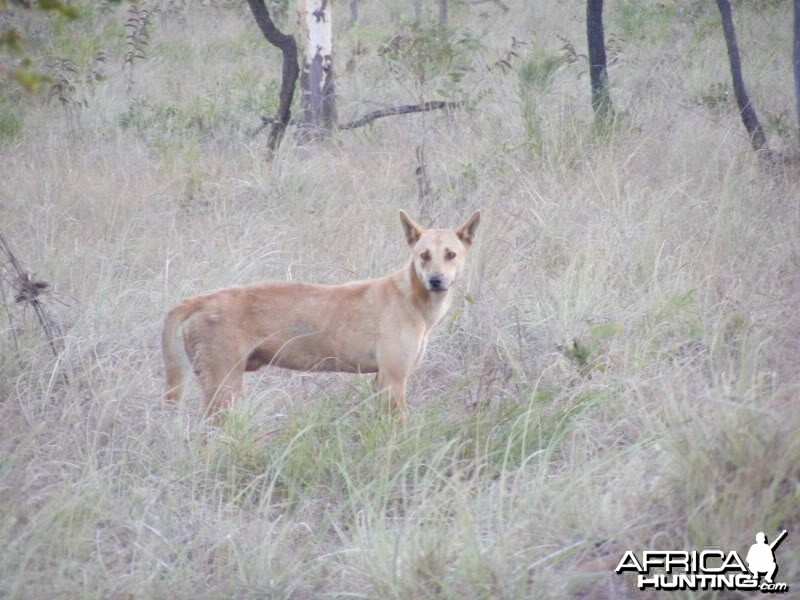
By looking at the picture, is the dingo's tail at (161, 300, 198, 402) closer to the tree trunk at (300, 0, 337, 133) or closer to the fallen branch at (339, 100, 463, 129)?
the fallen branch at (339, 100, 463, 129)

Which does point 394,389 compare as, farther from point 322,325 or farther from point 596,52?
point 596,52

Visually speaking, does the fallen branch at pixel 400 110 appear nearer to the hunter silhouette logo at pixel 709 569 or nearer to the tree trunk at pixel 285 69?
the tree trunk at pixel 285 69

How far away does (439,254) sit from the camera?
5.11 meters

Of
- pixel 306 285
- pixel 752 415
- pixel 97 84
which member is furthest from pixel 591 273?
pixel 97 84

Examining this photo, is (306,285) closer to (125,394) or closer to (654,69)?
(125,394)

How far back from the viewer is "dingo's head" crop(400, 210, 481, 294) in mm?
5023

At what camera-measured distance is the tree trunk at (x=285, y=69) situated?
30.6 feet

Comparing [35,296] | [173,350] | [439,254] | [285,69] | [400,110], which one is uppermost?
[285,69]

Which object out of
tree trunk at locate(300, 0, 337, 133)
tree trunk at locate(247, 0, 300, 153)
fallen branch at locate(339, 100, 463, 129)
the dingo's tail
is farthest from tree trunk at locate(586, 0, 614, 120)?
the dingo's tail

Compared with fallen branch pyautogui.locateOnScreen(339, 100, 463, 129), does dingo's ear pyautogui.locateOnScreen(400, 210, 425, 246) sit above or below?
below

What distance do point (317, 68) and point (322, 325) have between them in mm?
5724

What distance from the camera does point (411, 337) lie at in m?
5.07

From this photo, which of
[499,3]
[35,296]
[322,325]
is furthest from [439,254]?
[499,3]

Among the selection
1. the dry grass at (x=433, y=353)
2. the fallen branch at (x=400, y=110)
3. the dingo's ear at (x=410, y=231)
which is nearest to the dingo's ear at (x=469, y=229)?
the dingo's ear at (x=410, y=231)
